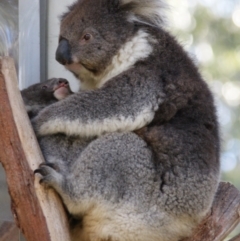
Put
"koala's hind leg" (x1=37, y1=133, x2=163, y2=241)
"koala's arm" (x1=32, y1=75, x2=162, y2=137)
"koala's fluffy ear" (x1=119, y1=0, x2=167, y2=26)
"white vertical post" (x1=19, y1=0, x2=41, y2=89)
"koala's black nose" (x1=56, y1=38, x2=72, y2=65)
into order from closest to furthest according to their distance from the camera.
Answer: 1. "koala's hind leg" (x1=37, y1=133, x2=163, y2=241)
2. "koala's arm" (x1=32, y1=75, x2=162, y2=137)
3. "koala's black nose" (x1=56, y1=38, x2=72, y2=65)
4. "koala's fluffy ear" (x1=119, y1=0, x2=167, y2=26)
5. "white vertical post" (x1=19, y1=0, x2=41, y2=89)

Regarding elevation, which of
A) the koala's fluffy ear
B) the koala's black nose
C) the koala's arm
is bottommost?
the koala's arm

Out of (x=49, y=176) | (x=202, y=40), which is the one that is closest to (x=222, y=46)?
(x=202, y=40)

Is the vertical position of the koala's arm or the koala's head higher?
the koala's head

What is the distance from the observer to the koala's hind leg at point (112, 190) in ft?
11.5

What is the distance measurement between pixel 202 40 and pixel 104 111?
1.78m

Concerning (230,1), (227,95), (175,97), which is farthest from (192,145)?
(230,1)

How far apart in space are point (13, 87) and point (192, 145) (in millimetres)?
1114

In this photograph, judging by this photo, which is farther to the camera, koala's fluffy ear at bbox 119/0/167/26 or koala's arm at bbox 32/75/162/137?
koala's fluffy ear at bbox 119/0/167/26

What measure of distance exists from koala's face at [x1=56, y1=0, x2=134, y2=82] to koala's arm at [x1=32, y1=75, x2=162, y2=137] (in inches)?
12.2

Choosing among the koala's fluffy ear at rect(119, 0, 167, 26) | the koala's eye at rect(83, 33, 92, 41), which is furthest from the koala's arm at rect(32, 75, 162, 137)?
the koala's fluffy ear at rect(119, 0, 167, 26)

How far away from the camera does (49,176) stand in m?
3.35

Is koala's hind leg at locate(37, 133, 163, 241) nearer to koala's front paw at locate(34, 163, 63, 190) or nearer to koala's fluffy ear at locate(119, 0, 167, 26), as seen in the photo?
koala's front paw at locate(34, 163, 63, 190)

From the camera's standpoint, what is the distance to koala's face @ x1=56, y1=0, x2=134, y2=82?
13.3 ft

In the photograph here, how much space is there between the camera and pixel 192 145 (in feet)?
12.4
